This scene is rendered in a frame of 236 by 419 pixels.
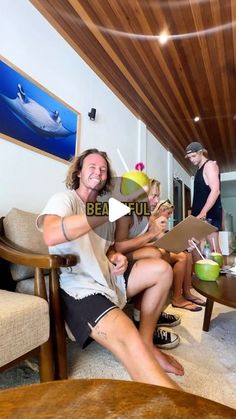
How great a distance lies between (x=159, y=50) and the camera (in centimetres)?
229

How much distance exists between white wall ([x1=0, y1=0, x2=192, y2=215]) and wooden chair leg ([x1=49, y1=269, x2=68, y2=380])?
0.81 metres

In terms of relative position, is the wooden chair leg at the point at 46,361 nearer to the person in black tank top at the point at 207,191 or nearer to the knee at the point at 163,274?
the knee at the point at 163,274

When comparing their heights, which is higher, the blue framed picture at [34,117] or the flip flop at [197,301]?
the blue framed picture at [34,117]

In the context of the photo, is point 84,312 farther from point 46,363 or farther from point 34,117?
point 34,117

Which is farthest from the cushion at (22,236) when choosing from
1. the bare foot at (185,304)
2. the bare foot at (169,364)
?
the bare foot at (185,304)

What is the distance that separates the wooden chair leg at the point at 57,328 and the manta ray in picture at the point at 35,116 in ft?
3.99

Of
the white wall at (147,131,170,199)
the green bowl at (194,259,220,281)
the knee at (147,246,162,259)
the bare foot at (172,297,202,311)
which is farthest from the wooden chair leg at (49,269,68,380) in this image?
the white wall at (147,131,170,199)

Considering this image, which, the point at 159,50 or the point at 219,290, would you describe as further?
the point at 159,50

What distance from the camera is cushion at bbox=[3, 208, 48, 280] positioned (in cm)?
118

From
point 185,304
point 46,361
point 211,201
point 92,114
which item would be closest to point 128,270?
point 46,361

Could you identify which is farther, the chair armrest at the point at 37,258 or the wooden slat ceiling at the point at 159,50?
the wooden slat ceiling at the point at 159,50

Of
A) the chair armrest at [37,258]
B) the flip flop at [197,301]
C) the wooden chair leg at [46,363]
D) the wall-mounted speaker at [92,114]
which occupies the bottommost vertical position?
the flip flop at [197,301]

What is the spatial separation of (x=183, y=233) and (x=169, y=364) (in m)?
0.63

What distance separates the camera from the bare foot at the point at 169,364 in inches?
41.5
